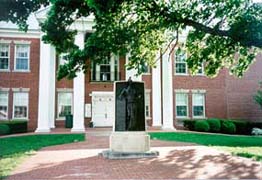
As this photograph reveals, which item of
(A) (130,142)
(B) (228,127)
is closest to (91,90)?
(B) (228,127)

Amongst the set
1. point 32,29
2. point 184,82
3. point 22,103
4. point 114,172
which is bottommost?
point 114,172

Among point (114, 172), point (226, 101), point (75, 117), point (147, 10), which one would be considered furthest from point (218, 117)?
point (114, 172)

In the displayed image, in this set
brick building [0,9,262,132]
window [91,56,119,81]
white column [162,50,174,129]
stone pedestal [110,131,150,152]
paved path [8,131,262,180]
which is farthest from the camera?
window [91,56,119,81]

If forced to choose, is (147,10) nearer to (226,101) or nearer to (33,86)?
(33,86)

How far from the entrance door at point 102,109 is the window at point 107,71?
4.45ft

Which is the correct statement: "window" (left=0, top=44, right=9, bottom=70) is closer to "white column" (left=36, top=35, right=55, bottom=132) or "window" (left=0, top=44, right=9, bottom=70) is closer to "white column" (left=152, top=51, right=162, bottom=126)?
"white column" (left=36, top=35, right=55, bottom=132)

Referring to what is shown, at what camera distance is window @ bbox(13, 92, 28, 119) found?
92.3 ft

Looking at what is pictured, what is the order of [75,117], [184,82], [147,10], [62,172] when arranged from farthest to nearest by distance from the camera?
[184,82] → [75,117] → [147,10] → [62,172]

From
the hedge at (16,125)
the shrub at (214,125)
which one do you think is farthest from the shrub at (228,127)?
the hedge at (16,125)

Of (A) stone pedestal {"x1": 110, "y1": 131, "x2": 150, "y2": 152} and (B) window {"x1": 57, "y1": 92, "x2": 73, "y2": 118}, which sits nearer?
(A) stone pedestal {"x1": 110, "y1": 131, "x2": 150, "y2": 152}

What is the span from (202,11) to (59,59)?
1756 centimetres

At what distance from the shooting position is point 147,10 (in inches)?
543

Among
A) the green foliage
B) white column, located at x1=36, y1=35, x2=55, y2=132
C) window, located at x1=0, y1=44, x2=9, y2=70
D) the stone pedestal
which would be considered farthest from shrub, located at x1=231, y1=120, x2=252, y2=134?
window, located at x1=0, y1=44, x2=9, y2=70

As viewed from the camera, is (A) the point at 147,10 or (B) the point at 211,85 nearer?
(A) the point at 147,10
